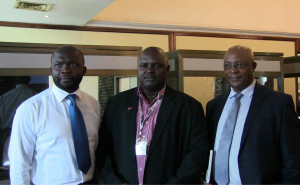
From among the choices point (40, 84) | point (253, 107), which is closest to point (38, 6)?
point (40, 84)

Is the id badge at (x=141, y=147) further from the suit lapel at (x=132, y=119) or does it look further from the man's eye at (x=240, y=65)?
the man's eye at (x=240, y=65)

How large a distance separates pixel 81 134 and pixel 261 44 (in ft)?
16.1

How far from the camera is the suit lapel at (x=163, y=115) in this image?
200 cm

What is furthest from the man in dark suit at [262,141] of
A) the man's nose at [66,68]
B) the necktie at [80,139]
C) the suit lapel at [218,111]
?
the man's nose at [66,68]

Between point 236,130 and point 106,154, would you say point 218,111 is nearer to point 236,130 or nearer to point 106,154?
point 236,130

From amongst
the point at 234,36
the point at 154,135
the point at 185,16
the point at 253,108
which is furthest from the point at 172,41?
the point at 154,135

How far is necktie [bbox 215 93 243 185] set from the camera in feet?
6.91

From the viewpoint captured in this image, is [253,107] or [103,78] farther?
[103,78]

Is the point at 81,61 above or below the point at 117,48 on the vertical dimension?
below

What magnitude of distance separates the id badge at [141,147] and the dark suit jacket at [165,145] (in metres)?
0.03

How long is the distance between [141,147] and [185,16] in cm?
393

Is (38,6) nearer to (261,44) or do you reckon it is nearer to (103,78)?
(103,78)

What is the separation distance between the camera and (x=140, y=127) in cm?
208

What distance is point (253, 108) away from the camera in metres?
2.10
